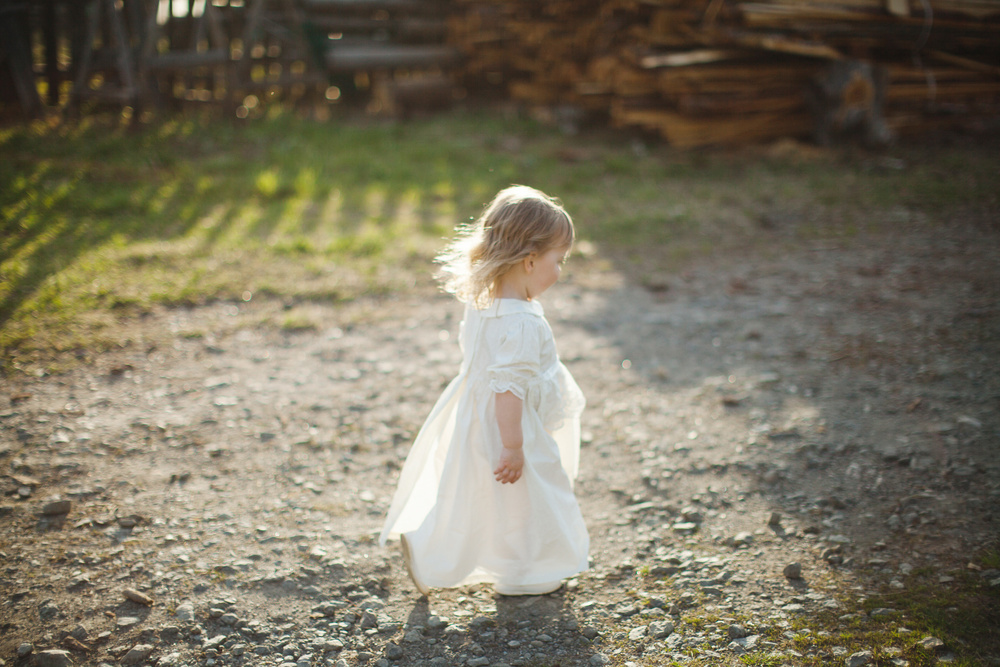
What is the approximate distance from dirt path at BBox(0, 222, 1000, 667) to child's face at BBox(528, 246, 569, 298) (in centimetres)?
116

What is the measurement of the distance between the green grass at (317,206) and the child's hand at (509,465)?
2.82m

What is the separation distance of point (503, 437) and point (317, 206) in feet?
16.8

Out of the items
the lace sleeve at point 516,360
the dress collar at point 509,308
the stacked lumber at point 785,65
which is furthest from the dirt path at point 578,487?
the stacked lumber at point 785,65

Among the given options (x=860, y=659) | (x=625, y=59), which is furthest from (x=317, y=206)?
(x=860, y=659)

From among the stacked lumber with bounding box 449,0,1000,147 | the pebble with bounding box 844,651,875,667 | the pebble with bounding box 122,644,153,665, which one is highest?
the stacked lumber with bounding box 449,0,1000,147

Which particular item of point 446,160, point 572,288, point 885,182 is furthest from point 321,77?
point 885,182

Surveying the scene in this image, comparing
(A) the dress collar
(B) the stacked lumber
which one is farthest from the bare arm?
(B) the stacked lumber

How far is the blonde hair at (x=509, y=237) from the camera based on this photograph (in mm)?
2242

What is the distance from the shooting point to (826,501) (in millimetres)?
2955

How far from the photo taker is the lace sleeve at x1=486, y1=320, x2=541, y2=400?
7.34 ft

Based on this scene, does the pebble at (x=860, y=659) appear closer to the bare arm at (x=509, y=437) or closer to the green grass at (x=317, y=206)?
the bare arm at (x=509, y=437)

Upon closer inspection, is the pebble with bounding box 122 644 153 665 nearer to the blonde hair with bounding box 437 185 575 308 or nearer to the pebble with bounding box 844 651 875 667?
the blonde hair with bounding box 437 185 575 308

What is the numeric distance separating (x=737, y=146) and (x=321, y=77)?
6.18 m

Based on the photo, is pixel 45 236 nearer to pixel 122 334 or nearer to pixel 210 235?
pixel 210 235
